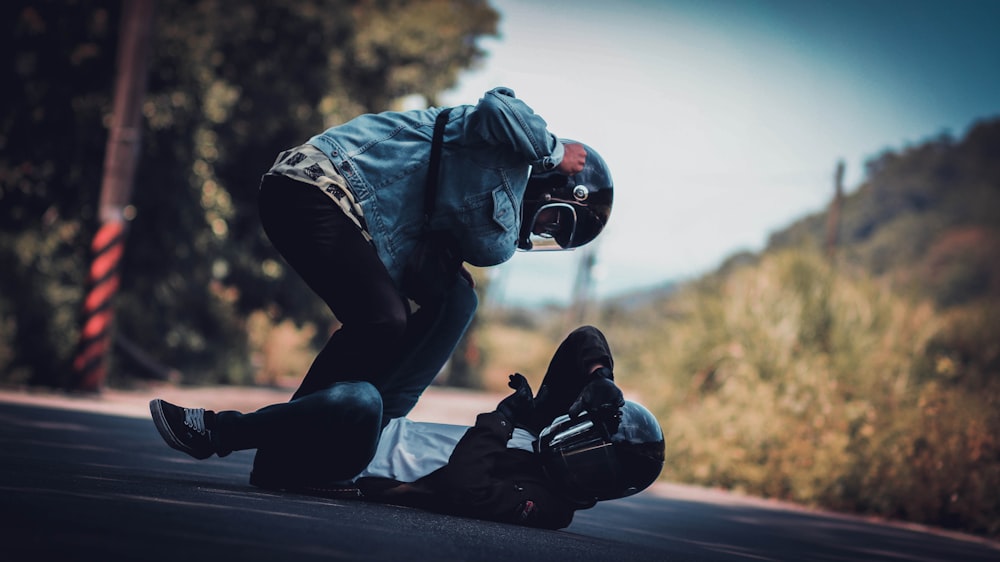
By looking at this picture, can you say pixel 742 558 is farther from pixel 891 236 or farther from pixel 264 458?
pixel 891 236

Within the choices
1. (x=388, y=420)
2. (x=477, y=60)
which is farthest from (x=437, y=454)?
(x=477, y=60)

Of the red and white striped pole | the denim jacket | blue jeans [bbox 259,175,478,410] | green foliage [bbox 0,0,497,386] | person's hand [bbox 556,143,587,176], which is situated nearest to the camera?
blue jeans [bbox 259,175,478,410]

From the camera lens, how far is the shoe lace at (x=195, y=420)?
13.6ft

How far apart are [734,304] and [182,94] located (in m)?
8.30

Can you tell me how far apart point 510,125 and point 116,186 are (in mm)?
11439

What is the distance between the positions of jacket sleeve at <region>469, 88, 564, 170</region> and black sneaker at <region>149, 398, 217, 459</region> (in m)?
1.46

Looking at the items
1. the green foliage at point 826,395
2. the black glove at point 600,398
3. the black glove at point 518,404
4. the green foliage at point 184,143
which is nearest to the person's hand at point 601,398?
the black glove at point 600,398

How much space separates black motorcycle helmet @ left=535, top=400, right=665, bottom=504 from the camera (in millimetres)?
4254

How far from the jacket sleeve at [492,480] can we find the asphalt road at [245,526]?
0.09 metres

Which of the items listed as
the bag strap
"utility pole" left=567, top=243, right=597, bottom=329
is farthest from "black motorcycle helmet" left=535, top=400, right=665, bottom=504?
"utility pole" left=567, top=243, right=597, bottom=329

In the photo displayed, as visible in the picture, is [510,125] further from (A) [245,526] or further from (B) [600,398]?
(A) [245,526]

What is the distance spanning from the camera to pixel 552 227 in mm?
4652

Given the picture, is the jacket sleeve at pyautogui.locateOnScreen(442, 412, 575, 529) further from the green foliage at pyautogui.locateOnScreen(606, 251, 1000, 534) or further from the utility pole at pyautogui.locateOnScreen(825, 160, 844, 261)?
the utility pole at pyautogui.locateOnScreen(825, 160, 844, 261)

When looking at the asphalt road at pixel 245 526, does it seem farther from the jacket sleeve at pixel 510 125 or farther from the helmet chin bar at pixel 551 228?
the jacket sleeve at pixel 510 125
